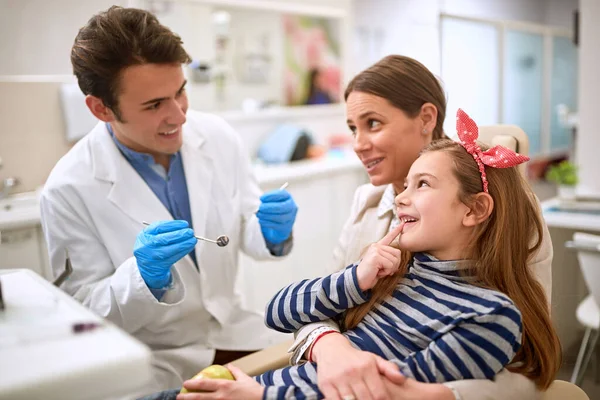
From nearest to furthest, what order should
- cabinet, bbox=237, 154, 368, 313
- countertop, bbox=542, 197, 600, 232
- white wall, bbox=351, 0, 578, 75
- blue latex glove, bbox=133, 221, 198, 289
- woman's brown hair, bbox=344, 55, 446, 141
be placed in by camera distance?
blue latex glove, bbox=133, 221, 198, 289
woman's brown hair, bbox=344, 55, 446, 141
white wall, bbox=351, 0, 578, 75
countertop, bbox=542, 197, 600, 232
cabinet, bbox=237, 154, 368, 313

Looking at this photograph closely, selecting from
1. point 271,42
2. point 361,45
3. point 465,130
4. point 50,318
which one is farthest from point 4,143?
point 361,45

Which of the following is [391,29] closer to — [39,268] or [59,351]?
[39,268]

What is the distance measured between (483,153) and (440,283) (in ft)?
0.91

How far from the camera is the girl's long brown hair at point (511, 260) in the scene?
108cm

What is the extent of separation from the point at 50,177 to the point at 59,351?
0.82 meters

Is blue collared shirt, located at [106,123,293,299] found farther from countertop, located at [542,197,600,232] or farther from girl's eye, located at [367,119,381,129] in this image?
countertop, located at [542,197,600,232]

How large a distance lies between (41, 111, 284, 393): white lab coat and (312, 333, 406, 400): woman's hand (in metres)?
0.46

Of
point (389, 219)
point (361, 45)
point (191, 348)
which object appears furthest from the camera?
point (361, 45)

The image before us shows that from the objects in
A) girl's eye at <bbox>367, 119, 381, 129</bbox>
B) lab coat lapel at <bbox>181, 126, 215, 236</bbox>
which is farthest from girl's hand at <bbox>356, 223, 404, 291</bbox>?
lab coat lapel at <bbox>181, 126, 215, 236</bbox>

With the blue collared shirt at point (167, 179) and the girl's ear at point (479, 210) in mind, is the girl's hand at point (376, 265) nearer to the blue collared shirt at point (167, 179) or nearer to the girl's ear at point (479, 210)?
the girl's ear at point (479, 210)

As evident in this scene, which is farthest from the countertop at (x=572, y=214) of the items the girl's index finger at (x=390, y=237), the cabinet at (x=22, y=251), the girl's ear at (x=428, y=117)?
the cabinet at (x=22, y=251)

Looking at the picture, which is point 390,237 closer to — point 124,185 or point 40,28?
point 124,185

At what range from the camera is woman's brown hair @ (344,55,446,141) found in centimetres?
137

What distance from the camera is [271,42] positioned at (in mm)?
3693
